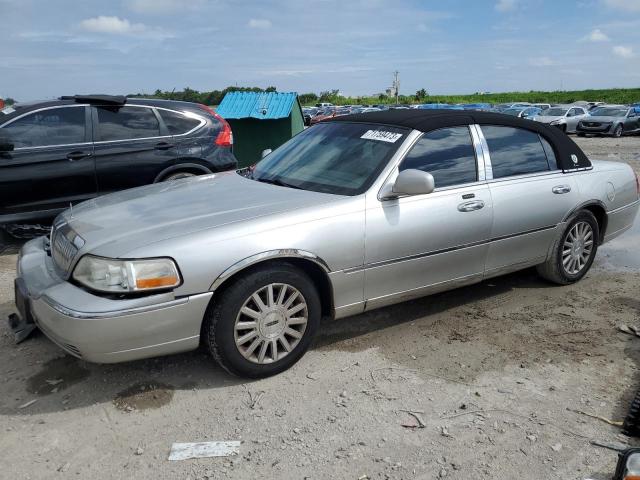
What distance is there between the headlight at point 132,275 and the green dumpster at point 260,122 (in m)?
8.22

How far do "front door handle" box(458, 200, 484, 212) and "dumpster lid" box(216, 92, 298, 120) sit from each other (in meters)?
7.28

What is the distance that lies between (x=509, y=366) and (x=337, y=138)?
6.70 ft

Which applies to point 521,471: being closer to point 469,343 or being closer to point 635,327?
point 469,343

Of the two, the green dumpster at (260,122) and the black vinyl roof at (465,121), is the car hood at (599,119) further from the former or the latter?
the black vinyl roof at (465,121)

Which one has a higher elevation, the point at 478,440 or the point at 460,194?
the point at 460,194

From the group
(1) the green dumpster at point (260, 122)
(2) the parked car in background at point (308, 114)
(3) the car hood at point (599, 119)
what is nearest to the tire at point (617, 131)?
(3) the car hood at point (599, 119)

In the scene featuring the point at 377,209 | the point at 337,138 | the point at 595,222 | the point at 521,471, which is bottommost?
→ the point at 521,471

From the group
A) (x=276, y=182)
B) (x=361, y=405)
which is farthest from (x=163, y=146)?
(x=361, y=405)

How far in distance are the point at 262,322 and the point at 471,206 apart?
1783mm

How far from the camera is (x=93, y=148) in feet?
20.4

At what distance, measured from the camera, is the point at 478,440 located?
2.81 metres

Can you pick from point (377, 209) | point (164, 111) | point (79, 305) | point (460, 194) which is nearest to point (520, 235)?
point (460, 194)

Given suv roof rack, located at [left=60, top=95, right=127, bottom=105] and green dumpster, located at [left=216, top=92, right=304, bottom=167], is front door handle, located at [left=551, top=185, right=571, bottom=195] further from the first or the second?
green dumpster, located at [left=216, top=92, right=304, bottom=167]

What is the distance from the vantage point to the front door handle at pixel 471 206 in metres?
3.96
